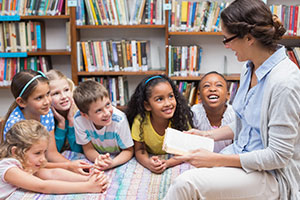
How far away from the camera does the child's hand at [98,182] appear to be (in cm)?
165

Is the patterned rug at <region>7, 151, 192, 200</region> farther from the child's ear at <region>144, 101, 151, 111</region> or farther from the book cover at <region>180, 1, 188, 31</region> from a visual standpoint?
the book cover at <region>180, 1, 188, 31</region>

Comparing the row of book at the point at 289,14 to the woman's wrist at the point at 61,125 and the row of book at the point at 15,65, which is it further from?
the row of book at the point at 15,65

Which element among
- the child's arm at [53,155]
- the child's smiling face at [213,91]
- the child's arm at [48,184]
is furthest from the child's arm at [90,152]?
the child's smiling face at [213,91]

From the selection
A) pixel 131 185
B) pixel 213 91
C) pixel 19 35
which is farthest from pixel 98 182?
pixel 19 35

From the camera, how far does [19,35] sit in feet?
10.3

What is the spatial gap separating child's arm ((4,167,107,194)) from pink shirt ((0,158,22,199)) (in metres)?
0.02

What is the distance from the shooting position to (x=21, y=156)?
1660mm

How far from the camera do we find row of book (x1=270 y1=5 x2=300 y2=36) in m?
3.02

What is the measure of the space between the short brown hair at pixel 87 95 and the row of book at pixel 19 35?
1468 millimetres

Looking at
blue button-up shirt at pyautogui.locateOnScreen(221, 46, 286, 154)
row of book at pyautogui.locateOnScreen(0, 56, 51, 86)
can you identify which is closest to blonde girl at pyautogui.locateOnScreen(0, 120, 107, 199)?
blue button-up shirt at pyautogui.locateOnScreen(221, 46, 286, 154)

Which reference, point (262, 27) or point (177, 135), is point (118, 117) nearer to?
point (177, 135)

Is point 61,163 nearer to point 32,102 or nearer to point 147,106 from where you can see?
point 32,102

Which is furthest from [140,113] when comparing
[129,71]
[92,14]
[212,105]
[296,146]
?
[92,14]

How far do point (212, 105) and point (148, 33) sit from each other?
150cm
